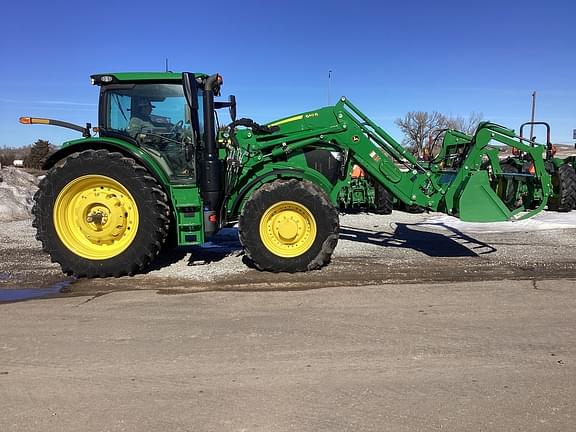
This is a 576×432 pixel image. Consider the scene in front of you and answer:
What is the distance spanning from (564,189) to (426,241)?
20.0ft

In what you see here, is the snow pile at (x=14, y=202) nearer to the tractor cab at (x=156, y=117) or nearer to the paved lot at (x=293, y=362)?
the tractor cab at (x=156, y=117)

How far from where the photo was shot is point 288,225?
6434 mm

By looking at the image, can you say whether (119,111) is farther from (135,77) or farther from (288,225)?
(288,225)

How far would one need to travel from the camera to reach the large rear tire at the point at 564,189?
12633mm

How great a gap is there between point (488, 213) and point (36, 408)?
5.88 metres

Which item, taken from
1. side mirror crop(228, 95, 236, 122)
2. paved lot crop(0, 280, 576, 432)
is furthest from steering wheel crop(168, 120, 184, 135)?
paved lot crop(0, 280, 576, 432)

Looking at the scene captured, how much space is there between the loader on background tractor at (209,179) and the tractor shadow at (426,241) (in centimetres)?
122

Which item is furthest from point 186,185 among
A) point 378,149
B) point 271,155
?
point 378,149

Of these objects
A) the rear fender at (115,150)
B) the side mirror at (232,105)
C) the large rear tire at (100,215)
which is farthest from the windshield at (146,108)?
the side mirror at (232,105)

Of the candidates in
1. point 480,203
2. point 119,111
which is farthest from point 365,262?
point 119,111

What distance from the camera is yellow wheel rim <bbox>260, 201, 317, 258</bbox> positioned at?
6434 mm

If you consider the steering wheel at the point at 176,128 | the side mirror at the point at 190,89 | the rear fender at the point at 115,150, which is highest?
the side mirror at the point at 190,89

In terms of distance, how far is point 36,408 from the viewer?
9.87ft

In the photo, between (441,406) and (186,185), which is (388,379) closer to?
(441,406)
